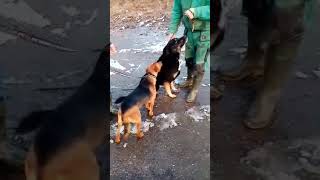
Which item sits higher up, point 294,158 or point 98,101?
point 98,101

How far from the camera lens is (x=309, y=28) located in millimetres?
1491

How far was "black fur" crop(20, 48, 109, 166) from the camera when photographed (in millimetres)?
1432

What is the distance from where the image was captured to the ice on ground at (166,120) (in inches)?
111

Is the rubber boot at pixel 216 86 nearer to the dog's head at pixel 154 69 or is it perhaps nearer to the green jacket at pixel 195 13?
the green jacket at pixel 195 13

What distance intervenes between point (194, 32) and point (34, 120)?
5.73 ft

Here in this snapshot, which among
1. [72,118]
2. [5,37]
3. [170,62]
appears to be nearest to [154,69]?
[170,62]

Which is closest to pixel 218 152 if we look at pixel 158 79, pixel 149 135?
pixel 149 135

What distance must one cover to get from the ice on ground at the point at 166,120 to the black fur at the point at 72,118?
1349mm

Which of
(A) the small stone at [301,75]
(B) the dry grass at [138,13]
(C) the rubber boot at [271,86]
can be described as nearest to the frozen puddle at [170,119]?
(C) the rubber boot at [271,86]

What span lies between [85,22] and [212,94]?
0.66 metres

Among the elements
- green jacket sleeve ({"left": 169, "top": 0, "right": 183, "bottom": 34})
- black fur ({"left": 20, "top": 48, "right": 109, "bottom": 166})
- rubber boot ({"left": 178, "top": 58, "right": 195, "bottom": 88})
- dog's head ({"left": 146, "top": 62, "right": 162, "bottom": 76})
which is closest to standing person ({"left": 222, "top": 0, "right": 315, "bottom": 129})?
black fur ({"left": 20, "top": 48, "right": 109, "bottom": 166})

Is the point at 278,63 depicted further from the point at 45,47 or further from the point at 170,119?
the point at 170,119

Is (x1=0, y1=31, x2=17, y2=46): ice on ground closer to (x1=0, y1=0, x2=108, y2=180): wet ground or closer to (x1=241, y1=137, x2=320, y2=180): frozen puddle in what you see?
(x1=0, y1=0, x2=108, y2=180): wet ground

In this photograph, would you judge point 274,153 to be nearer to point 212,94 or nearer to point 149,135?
point 212,94
